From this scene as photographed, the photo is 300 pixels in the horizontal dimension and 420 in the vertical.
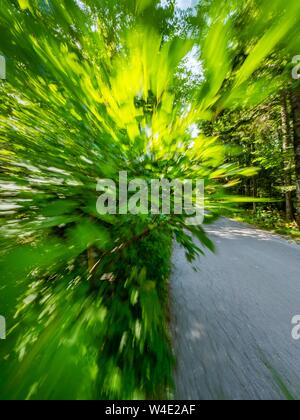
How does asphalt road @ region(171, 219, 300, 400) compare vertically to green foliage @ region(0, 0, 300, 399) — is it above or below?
below

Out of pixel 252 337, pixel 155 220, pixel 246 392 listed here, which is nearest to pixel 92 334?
pixel 155 220

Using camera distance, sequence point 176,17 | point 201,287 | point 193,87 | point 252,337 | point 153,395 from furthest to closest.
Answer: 1. point 201,287
2. point 252,337
3. point 153,395
4. point 193,87
5. point 176,17

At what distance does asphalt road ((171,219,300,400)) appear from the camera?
1890 mm

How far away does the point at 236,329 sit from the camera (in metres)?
2.65

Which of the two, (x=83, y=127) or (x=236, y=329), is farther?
(x=236, y=329)

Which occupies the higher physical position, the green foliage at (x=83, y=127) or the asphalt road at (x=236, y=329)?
the green foliage at (x=83, y=127)

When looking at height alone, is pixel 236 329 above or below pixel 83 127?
below

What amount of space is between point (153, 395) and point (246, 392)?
882mm

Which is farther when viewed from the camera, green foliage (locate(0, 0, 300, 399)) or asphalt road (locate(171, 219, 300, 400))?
asphalt road (locate(171, 219, 300, 400))

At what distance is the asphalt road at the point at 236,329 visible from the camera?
189cm

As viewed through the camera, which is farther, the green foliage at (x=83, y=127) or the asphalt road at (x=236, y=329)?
the asphalt road at (x=236, y=329)

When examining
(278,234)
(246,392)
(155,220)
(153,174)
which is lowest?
(246,392)
